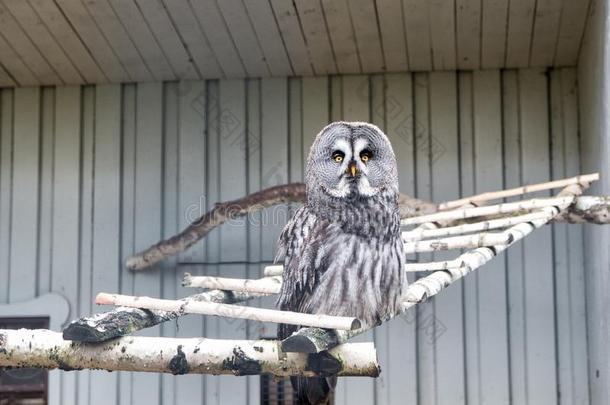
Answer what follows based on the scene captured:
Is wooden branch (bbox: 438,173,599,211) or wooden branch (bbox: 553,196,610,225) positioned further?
wooden branch (bbox: 438,173,599,211)

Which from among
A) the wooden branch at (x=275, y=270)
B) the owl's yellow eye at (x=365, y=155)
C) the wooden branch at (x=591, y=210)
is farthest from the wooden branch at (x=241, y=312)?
the wooden branch at (x=591, y=210)

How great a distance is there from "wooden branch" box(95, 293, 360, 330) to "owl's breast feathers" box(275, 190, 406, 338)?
79 centimetres

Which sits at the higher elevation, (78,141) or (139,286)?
(78,141)

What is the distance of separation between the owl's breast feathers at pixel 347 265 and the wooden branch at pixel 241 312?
0.79 m

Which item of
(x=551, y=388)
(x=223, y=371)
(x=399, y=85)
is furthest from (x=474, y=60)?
(x=223, y=371)

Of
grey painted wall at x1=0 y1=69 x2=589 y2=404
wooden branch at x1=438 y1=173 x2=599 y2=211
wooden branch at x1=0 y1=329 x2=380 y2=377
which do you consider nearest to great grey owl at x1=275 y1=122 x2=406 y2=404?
wooden branch at x1=0 y1=329 x2=380 y2=377

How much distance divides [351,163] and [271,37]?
1926 mm

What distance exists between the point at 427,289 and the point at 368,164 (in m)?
0.58

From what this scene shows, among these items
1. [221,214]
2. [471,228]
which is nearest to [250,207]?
[221,214]

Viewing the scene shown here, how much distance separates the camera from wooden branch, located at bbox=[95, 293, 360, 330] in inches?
110

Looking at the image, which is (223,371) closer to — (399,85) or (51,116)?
(399,85)

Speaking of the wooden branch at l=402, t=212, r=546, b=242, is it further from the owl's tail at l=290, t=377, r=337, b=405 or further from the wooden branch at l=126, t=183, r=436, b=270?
the owl's tail at l=290, t=377, r=337, b=405

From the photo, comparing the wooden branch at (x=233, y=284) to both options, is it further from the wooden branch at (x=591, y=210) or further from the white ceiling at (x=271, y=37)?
the white ceiling at (x=271, y=37)

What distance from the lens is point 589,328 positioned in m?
5.72
